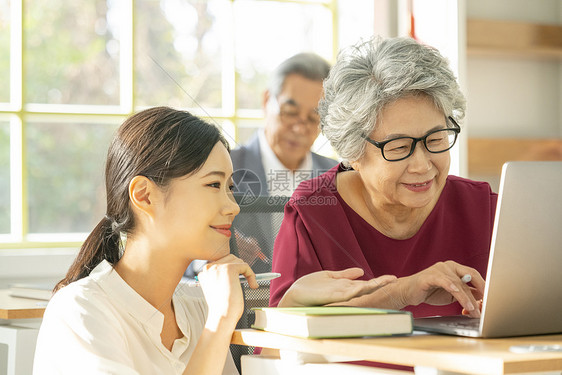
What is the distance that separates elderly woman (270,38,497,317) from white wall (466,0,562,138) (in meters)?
1.79

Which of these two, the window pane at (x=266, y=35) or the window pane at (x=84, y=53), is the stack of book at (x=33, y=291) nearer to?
the window pane at (x=84, y=53)

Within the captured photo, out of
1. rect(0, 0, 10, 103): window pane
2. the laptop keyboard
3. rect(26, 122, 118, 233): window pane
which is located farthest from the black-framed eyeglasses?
rect(0, 0, 10, 103): window pane

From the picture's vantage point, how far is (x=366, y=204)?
1738mm

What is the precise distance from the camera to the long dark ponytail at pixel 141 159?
52.0 inches

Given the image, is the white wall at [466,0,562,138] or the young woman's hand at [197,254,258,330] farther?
the white wall at [466,0,562,138]

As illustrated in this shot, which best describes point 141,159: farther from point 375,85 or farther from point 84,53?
point 84,53

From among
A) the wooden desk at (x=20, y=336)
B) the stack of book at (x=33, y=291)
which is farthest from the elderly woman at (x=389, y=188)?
the stack of book at (x=33, y=291)

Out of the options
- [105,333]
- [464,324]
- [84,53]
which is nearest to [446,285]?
[464,324]

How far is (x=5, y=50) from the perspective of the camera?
121 inches

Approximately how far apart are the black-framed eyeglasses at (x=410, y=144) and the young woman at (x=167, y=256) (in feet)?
1.19

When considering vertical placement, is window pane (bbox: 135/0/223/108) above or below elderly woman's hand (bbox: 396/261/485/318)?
above

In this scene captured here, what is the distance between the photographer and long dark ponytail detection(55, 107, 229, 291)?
52.0 inches

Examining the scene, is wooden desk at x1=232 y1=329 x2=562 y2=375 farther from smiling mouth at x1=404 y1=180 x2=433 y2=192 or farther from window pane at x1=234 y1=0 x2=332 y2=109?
window pane at x1=234 y1=0 x2=332 y2=109

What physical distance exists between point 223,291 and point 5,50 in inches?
88.1
